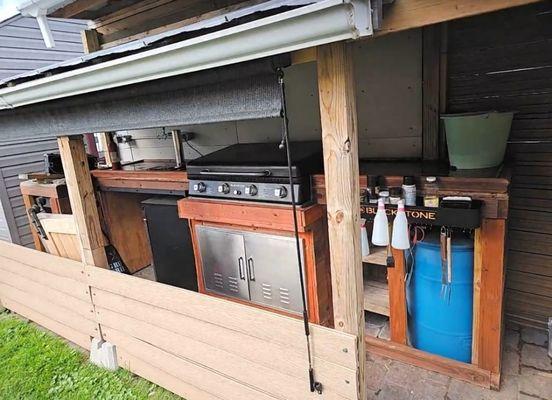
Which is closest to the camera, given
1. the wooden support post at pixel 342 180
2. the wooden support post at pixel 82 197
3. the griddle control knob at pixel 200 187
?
the wooden support post at pixel 342 180

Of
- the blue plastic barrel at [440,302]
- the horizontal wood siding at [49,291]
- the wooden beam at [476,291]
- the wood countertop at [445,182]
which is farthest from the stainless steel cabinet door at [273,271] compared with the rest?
the horizontal wood siding at [49,291]

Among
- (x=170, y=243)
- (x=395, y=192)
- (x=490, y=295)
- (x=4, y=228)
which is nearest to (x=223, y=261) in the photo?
(x=170, y=243)

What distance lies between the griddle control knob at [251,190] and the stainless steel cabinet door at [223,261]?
334 mm

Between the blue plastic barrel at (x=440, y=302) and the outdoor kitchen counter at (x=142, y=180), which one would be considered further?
the outdoor kitchen counter at (x=142, y=180)

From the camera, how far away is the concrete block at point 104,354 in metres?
2.65

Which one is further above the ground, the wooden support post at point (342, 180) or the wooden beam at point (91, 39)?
the wooden beam at point (91, 39)

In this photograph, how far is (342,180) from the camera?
4.56ft

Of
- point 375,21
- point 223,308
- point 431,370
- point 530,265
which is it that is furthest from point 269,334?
point 530,265

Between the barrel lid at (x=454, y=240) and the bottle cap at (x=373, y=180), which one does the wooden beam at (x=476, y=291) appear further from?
the bottle cap at (x=373, y=180)

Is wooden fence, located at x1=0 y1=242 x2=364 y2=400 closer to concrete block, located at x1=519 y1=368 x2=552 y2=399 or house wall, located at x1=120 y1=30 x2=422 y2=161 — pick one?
concrete block, located at x1=519 y1=368 x2=552 y2=399

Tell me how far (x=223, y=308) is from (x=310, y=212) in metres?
0.75

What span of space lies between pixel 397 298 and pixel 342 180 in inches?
49.7

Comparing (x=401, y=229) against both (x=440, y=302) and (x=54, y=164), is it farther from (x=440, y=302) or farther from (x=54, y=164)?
(x=54, y=164)

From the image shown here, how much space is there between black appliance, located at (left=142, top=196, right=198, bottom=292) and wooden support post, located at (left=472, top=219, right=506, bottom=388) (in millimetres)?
2085
